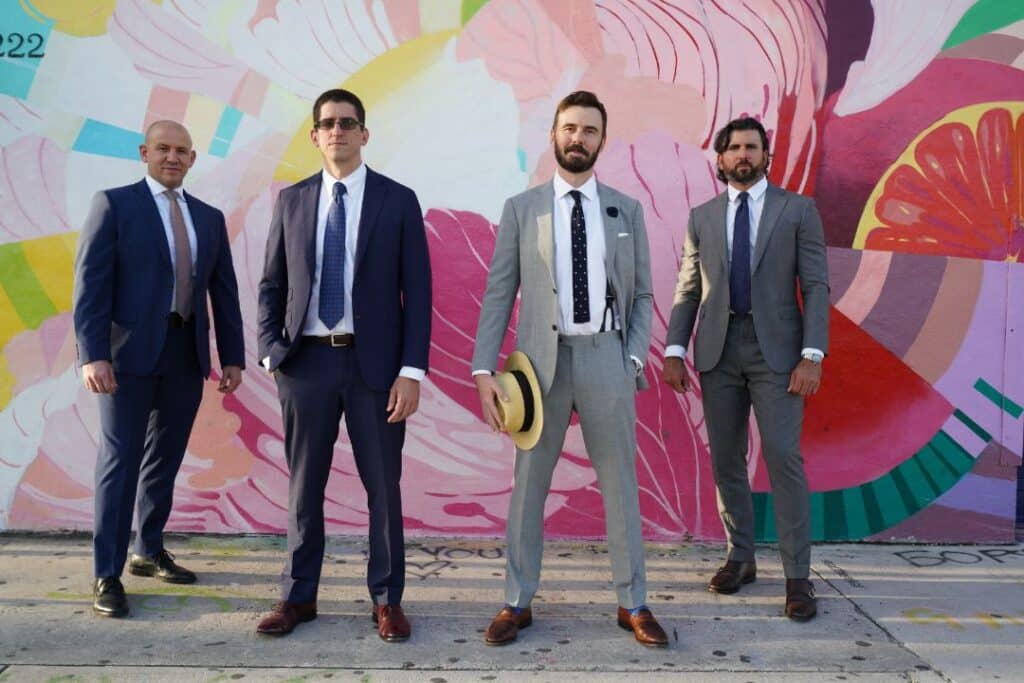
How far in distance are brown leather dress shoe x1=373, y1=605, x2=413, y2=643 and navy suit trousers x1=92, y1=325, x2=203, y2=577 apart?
1205mm

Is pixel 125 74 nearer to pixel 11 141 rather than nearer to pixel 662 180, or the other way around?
pixel 11 141

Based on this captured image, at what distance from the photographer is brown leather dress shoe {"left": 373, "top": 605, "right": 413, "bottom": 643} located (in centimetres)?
349

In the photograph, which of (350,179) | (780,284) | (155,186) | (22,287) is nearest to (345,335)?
(350,179)

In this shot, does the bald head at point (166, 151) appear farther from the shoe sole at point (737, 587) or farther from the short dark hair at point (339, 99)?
the shoe sole at point (737, 587)

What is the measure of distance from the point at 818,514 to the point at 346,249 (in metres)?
3.04

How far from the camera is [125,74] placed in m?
4.85

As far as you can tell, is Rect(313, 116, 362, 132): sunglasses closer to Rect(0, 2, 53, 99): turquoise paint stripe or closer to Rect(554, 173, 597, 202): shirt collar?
Rect(554, 173, 597, 202): shirt collar

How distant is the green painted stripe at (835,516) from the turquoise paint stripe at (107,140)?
4.29 metres

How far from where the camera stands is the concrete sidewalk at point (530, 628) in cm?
326

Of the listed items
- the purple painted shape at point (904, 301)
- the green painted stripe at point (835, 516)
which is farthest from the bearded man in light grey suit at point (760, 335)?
the purple painted shape at point (904, 301)

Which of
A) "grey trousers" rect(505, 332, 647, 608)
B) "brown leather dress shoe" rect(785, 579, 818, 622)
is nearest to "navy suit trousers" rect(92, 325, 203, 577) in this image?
"grey trousers" rect(505, 332, 647, 608)

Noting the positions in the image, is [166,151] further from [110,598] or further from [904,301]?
[904,301]

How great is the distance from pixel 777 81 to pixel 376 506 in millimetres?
3149

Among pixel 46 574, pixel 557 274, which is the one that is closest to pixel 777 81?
pixel 557 274
